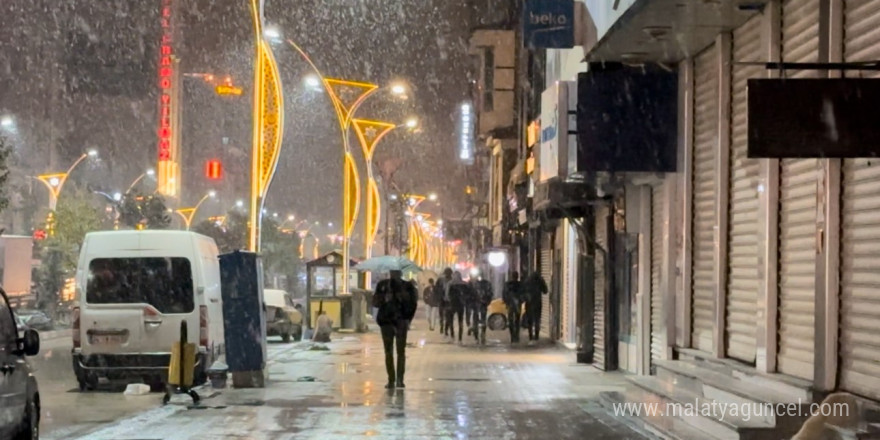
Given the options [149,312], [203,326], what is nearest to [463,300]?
[203,326]

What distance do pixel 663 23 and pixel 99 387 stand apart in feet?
31.5

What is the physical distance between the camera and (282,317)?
2809 centimetres

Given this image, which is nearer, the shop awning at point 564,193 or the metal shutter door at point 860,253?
the metal shutter door at point 860,253

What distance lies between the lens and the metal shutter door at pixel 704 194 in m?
12.7

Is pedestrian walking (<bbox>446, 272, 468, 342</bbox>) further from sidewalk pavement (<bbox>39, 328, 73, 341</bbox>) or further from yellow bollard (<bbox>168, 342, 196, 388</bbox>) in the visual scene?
yellow bollard (<bbox>168, 342, 196, 388</bbox>)

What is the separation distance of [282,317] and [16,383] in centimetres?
1919

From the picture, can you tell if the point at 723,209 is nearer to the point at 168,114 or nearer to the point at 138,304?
the point at 138,304

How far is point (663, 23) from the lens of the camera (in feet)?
38.7

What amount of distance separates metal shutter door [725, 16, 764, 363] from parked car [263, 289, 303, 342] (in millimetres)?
17365

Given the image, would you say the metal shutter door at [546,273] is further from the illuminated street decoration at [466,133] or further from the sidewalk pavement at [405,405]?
the illuminated street decoration at [466,133]

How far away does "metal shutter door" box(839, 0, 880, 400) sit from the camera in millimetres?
8125

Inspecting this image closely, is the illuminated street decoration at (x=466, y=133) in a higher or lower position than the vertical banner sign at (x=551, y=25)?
higher

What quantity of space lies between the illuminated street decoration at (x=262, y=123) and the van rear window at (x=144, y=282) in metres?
3.38

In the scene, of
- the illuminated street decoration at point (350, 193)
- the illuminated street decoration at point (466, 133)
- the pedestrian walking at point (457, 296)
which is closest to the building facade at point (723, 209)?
the pedestrian walking at point (457, 296)
